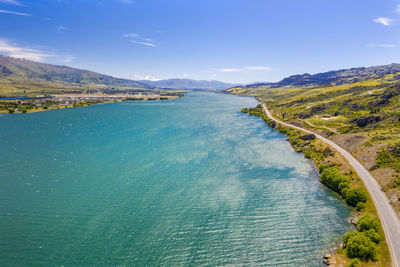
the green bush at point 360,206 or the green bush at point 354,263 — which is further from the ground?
the green bush at point 360,206

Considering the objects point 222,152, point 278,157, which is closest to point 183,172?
point 222,152

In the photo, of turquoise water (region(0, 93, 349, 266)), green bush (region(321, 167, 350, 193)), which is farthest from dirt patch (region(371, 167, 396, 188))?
turquoise water (region(0, 93, 349, 266))

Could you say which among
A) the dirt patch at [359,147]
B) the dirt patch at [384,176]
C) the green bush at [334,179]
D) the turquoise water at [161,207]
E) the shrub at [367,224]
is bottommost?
the turquoise water at [161,207]

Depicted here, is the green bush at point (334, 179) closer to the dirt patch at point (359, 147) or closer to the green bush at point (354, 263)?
the dirt patch at point (359, 147)

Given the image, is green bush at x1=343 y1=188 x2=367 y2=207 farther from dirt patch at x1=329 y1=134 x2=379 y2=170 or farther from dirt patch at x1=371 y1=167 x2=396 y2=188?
dirt patch at x1=329 y1=134 x2=379 y2=170

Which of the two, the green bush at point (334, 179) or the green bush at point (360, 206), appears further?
the green bush at point (334, 179)

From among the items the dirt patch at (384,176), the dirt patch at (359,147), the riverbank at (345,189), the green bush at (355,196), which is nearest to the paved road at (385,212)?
the riverbank at (345,189)

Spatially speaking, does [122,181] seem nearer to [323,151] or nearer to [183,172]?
[183,172]
